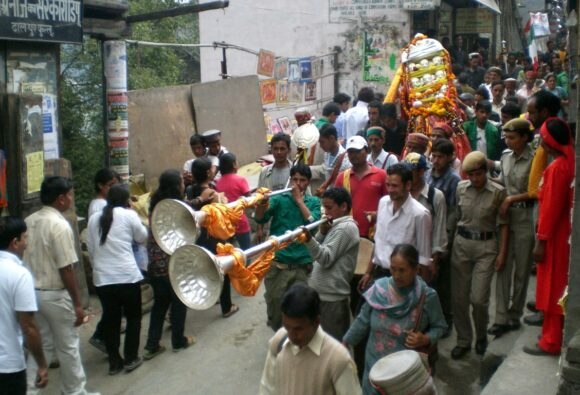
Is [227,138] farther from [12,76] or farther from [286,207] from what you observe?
[286,207]

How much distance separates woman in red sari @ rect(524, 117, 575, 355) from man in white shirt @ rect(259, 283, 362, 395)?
228 cm

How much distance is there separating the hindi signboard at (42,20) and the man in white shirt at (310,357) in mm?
4469

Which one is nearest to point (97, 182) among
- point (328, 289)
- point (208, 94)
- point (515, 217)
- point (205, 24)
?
point (328, 289)

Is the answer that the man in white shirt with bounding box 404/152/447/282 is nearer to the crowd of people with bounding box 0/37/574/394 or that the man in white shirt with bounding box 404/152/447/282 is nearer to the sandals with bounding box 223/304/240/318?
the crowd of people with bounding box 0/37/574/394

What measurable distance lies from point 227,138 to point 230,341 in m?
5.61

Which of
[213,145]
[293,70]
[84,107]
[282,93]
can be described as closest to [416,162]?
[213,145]

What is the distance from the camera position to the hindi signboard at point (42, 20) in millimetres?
6938

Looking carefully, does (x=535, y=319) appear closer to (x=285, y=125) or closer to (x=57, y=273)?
(x=57, y=273)

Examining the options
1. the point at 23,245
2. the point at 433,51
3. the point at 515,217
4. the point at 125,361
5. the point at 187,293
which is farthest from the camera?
the point at 433,51

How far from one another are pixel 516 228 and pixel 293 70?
9.85 meters

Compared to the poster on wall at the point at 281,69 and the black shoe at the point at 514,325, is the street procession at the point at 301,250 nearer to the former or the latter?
the black shoe at the point at 514,325

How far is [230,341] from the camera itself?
7426mm

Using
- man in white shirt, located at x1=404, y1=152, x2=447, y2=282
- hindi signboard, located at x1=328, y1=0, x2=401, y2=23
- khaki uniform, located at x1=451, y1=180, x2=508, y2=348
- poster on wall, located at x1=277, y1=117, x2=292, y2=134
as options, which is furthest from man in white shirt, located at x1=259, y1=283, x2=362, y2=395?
hindi signboard, located at x1=328, y1=0, x2=401, y2=23

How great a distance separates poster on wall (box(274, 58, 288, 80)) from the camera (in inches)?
592
